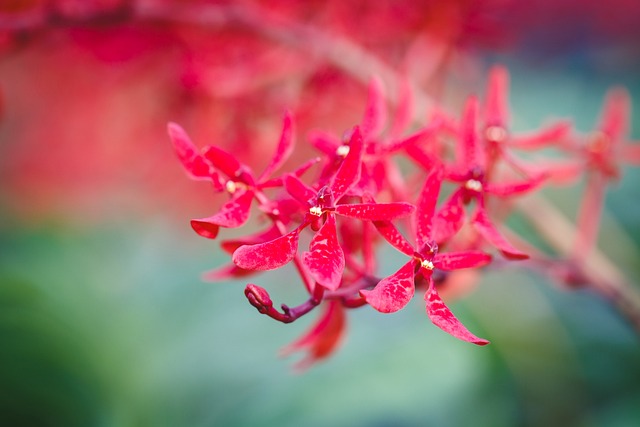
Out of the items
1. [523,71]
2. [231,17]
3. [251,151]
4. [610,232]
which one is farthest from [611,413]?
[523,71]

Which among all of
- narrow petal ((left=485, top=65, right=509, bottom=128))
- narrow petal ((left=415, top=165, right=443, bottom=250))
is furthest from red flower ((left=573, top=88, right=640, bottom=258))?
narrow petal ((left=415, top=165, right=443, bottom=250))

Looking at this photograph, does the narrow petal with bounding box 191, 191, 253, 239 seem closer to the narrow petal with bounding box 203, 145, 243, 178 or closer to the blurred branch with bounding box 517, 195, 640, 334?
the narrow petal with bounding box 203, 145, 243, 178

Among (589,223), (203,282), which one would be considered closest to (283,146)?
(589,223)

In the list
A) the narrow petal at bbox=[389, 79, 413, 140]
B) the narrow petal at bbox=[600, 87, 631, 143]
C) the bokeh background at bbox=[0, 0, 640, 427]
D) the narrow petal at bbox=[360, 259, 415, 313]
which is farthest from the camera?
the bokeh background at bbox=[0, 0, 640, 427]

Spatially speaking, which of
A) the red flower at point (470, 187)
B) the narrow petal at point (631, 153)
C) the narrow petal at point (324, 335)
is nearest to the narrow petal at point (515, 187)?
the red flower at point (470, 187)

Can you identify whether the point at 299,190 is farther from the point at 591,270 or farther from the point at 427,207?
the point at 591,270

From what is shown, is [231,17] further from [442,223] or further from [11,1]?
[442,223]
